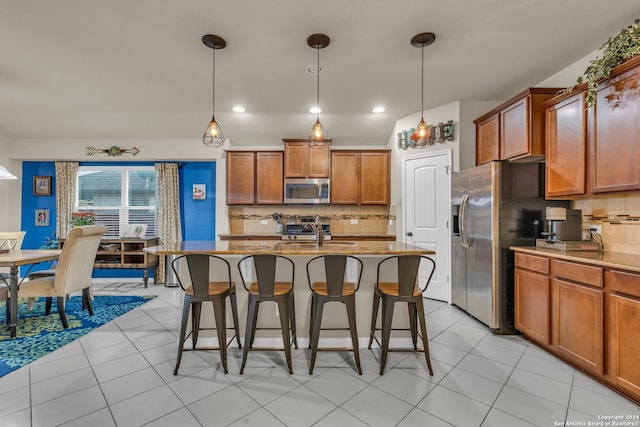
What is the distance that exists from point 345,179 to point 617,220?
3.45m

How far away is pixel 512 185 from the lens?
2996 mm

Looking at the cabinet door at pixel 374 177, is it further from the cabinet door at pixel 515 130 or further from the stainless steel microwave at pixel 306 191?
the cabinet door at pixel 515 130

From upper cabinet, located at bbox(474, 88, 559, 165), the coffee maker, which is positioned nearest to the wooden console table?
upper cabinet, located at bbox(474, 88, 559, 165)

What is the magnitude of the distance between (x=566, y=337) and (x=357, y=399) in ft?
5.84

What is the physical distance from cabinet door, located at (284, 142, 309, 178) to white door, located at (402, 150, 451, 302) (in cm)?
171

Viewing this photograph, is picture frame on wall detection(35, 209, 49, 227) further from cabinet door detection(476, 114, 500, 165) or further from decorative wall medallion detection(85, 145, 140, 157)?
cabinet door detection(476, 114, 500, 165)

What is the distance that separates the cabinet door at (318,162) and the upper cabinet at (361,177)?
0.13 meters

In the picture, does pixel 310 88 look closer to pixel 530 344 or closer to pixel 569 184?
pixel 569 184

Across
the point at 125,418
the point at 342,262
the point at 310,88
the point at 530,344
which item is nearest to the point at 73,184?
the point at 310,88

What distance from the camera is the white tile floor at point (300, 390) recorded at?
5.73ft

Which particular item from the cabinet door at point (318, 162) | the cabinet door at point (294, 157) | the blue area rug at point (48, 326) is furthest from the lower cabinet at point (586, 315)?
the blue area rug at point (48, 326)

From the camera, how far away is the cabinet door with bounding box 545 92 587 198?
2.49 meters

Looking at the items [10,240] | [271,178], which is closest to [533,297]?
[271,178]

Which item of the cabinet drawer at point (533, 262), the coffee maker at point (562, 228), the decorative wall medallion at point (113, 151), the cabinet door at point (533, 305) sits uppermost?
the decorative wall medallion at point (113, 151)
